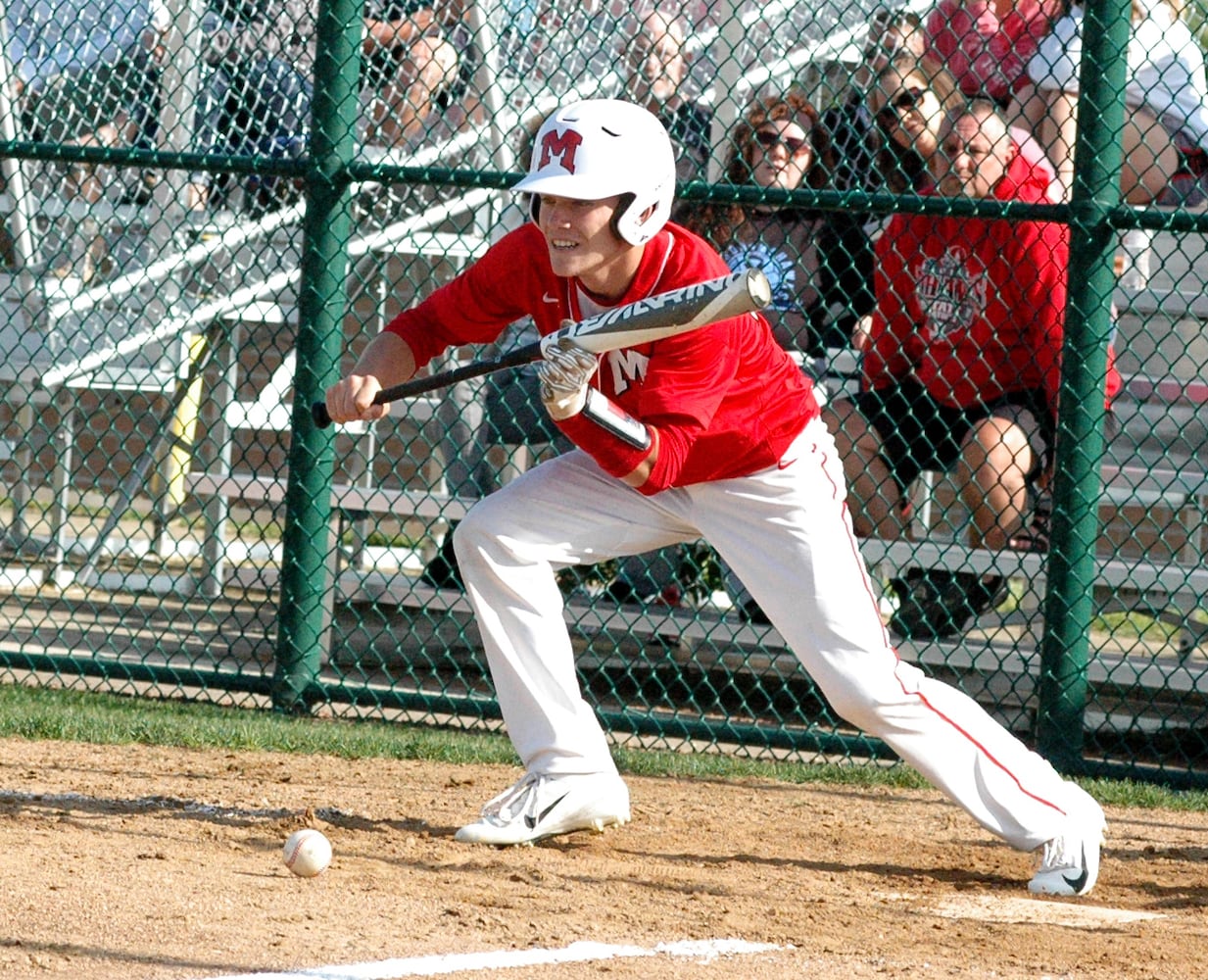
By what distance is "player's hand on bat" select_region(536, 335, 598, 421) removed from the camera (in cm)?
374

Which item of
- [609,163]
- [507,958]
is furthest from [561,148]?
[507,958]

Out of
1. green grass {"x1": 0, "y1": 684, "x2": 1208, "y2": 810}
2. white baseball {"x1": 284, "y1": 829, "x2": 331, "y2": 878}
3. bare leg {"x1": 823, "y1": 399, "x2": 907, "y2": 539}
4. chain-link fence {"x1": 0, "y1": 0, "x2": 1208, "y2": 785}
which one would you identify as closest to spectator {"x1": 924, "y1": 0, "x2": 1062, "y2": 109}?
chain-link fence {"x1": 0, "y1": 0, "x2": 1208, "y2": 785}

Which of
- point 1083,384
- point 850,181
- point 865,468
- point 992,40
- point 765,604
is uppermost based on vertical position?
point 992,40

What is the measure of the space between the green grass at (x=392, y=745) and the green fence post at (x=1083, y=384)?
32 centimetres

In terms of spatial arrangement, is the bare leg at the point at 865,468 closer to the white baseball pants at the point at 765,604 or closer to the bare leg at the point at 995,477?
the bare leg at the point at 995,477

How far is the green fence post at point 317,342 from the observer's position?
6.16m

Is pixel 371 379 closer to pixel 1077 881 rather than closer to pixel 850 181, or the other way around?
pixel 1077 881

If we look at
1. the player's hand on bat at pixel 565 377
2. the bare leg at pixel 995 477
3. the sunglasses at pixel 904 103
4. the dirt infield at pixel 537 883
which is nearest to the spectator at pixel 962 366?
the bare leg at pixel 995 477

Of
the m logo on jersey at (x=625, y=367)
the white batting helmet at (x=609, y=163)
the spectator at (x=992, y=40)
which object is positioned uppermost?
the spectator at (x=992, y=40)

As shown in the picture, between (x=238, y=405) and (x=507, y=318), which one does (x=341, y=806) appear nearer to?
(x=507, y=318)

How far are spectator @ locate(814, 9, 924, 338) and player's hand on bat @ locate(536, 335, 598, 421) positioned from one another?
110 inches

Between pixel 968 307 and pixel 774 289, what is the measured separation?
2.33 feet

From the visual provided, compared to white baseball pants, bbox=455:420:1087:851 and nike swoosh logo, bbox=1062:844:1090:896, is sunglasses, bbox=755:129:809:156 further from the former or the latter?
nike swoosh logo, bbox=1062:844:1090:896

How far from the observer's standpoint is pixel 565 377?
3736 mm
